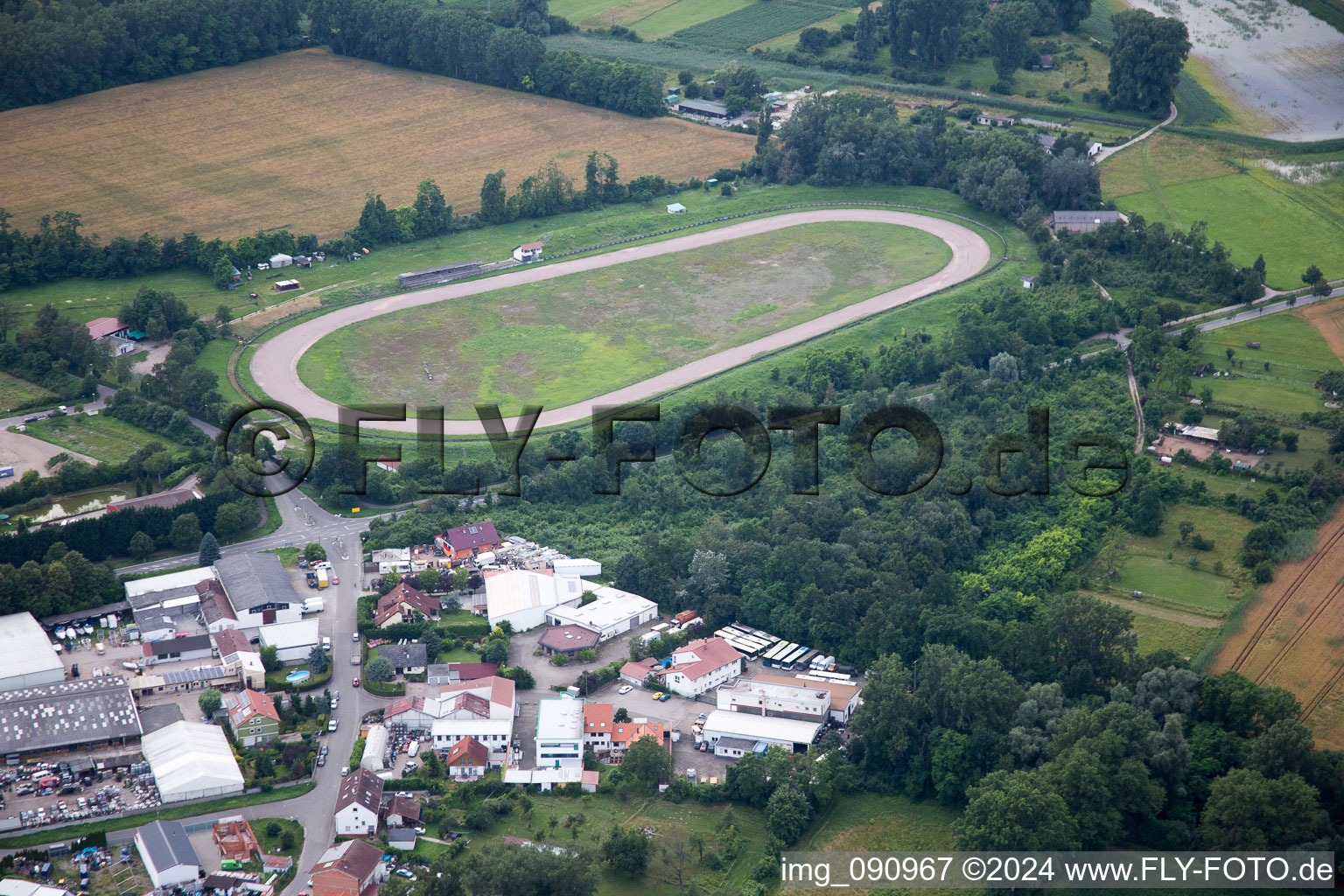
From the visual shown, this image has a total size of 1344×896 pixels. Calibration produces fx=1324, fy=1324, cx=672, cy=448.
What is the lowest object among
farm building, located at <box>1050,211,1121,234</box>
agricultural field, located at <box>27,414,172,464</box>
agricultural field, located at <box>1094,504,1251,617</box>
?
agricultural field, located at <box>27,414,172,464</box>

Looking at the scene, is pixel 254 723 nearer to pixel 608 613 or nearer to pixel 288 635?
pixel 288 635

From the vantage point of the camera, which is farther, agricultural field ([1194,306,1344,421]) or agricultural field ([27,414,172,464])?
agricultural field ([1194,306,1344,421])

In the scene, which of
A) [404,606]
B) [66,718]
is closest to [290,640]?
[404,606]

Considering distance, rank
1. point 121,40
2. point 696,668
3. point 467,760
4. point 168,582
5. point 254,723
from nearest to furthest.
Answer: point 467,760 < point 254,723 < point 696,668 < point 168,582 < point 121,40

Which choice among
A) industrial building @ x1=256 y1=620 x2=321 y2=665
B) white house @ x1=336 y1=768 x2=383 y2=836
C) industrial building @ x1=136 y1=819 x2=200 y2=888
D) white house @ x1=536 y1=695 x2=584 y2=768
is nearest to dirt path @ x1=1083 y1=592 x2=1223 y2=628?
white house @ x1=536 y1=695 x2=584 y2=768

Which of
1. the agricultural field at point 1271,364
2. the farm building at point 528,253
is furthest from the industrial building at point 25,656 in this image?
the agricultural field at point 1271,364

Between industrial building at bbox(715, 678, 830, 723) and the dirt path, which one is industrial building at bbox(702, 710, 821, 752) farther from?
the dirt path
